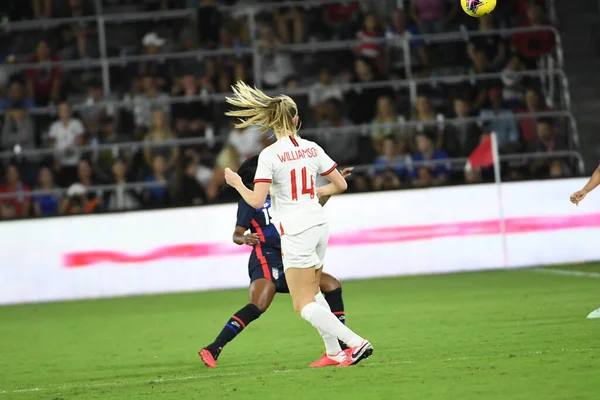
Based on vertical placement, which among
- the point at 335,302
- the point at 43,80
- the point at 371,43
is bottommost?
the point at 335,302

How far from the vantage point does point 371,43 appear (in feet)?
68.4

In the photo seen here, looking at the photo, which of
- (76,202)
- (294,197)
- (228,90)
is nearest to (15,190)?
(76,202)

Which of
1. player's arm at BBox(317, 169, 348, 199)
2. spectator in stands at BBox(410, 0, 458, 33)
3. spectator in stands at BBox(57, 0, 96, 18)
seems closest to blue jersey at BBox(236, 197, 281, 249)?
player's arm at BBox(317, 169, 348, 199)

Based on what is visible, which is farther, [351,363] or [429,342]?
[429,342]

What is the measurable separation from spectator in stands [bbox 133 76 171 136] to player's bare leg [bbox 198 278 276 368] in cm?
1148

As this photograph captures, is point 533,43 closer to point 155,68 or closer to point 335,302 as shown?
point 155,68

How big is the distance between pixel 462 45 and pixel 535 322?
11487 millimetres

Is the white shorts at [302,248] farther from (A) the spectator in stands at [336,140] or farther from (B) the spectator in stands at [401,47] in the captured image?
(B) the spectator in stands at [401,47]

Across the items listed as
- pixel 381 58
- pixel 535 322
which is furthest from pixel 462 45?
pixel 535 322

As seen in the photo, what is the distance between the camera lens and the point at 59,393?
8070mm

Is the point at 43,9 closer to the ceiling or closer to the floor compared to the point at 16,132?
closer to the ceiling

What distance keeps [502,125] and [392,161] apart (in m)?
2.28

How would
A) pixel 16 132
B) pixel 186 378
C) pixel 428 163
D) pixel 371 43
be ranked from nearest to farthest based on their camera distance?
1. pixel 186 378
2. pixel 428 163
3. pixel 16 132
4. pixel 371 43

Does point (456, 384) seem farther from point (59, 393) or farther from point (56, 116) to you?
point (56, 116)
